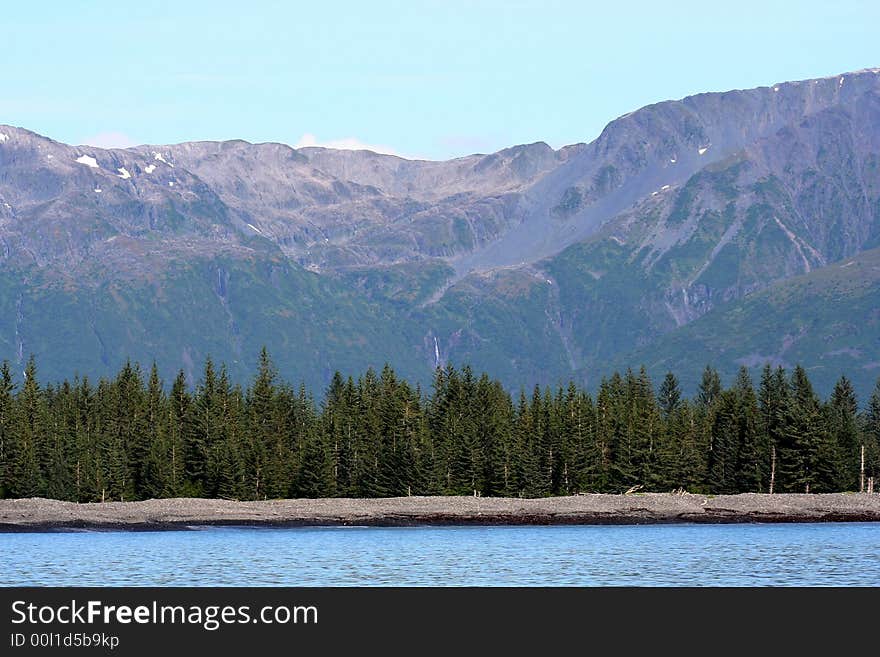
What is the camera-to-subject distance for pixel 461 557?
8700 centimetres

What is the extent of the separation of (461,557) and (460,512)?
43.5 m

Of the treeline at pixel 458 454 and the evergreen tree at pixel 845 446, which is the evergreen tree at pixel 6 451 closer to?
the treeline at pixel 458 454

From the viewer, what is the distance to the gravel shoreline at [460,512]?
126438mm

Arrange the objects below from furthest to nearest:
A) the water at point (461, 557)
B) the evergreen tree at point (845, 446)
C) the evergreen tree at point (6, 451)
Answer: the evergreen tree at point (6, 451) → the evergreen tree at point (845, 446) → the water at point (461, 557)

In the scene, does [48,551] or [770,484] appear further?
[770,484]

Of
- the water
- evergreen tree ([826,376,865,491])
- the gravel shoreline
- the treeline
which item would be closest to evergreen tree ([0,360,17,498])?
the treeline

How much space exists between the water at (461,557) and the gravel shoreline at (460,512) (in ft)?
19.9

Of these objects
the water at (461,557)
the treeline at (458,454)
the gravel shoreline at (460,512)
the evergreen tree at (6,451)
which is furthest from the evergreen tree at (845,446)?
the evergreen tree at (6,451)

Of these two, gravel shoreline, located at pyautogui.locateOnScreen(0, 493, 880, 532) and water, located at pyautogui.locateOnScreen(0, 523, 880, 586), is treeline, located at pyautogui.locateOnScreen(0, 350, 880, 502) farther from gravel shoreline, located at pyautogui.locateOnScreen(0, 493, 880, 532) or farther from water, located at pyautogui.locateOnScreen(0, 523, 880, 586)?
water, located at pyautogui.locateOnScreen(0, 523, 880, 586)

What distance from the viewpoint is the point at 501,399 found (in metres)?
170

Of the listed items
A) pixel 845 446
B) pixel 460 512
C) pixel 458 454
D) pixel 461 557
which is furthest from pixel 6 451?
pixel 845 446
